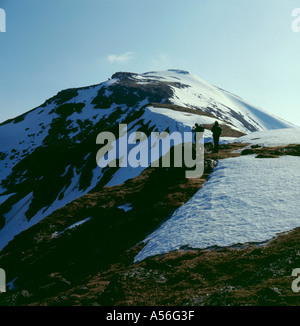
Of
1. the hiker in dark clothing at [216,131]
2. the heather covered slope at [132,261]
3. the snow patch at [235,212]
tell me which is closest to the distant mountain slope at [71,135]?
the hiker in dark clothing at [216,131]

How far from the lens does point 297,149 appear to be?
32250 millimetres

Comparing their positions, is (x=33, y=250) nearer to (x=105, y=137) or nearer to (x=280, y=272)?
(x=280, y=272)

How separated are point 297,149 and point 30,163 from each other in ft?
320

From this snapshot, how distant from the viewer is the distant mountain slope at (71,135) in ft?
188

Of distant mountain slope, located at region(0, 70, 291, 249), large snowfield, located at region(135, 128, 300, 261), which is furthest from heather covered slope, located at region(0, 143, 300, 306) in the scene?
distant mountain slope, located at region(0, 70, 291, 249)

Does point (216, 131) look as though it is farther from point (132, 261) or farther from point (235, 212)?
point (132, 261)

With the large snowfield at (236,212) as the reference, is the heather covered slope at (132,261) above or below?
below

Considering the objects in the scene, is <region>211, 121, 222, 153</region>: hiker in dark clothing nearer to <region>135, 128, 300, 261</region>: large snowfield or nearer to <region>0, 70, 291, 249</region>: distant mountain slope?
<region>135, 128, 300, 261</region>: large snowfield

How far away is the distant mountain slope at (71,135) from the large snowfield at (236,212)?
73.1ft

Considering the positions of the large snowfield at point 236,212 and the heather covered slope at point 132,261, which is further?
the large snowfield at point 236,212

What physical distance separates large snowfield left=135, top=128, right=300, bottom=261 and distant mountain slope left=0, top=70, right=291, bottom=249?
73.1 feet

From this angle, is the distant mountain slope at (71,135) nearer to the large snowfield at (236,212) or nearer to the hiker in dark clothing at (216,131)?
the hiker in dark clothing at (216,131)

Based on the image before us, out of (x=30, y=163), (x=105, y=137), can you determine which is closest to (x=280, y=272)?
(x=105, y=137)

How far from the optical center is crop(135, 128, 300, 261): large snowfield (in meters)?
15.5
